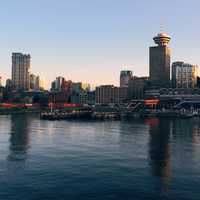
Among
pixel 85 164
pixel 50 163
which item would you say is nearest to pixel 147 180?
pixel 85 164

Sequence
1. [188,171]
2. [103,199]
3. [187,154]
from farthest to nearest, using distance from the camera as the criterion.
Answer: [187,154]
[188,171]
[103,199]

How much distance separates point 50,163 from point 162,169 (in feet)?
77.9

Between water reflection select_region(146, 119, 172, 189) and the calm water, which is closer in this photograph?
the calm water

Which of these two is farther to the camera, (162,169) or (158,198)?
(162,169)

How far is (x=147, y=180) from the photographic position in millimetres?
55094

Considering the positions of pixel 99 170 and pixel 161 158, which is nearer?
pixel 99 170

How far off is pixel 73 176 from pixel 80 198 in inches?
451

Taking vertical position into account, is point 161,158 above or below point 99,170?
above

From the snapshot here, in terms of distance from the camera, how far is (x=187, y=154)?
79.1 metres

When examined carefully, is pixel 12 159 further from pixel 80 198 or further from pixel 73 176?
pixel 80 198

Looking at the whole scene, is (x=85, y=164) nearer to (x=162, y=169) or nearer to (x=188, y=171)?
(x=162, y=169)

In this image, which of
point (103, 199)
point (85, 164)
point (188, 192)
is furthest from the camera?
point (85, 164)

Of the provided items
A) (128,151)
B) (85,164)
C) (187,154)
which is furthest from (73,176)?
(187,154)

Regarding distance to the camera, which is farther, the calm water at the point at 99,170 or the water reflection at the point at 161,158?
the water reflection at the point at 161,158
